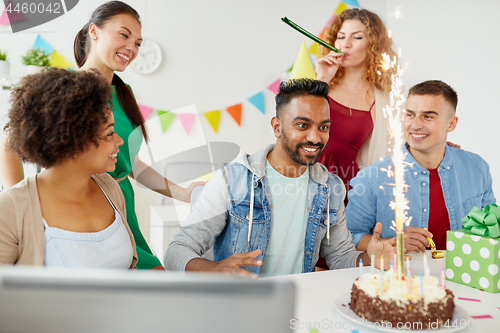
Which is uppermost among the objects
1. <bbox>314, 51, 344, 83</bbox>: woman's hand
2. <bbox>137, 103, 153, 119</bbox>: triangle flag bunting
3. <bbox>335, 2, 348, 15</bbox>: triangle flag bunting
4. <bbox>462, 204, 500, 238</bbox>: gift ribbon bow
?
<bbox>335, 2, 348, 15</bbox>: triangle flag bunting

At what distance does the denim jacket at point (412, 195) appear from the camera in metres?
1.64

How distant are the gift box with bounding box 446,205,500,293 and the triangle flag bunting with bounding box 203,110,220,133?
1.95 metres

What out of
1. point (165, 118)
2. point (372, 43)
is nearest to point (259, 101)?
point (165, 118)

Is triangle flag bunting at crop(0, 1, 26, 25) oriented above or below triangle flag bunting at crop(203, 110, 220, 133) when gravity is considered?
above

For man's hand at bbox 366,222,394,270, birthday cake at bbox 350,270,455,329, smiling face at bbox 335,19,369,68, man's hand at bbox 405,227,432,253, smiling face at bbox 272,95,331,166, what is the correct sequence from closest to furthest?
birthday cake at bbox 350,270,455,329 < man's hand at bbox 366,222,394,270 < man's hand at bbox 405,227,432,253 < smiling face at bbox 272,95,331,166 < smiling face at bbox 335,19,369,68

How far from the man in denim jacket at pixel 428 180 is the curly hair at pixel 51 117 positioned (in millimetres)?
1107

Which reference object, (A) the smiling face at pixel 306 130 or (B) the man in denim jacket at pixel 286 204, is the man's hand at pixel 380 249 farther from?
(A) the smiling face at pixel 306 130

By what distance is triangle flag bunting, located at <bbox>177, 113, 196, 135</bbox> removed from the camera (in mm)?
2650

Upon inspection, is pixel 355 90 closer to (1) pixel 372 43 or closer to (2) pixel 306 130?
(1) pixel 372 43

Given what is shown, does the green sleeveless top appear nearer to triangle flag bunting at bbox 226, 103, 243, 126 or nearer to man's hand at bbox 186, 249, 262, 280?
man's hand at bbox 186, 249, 262, 280

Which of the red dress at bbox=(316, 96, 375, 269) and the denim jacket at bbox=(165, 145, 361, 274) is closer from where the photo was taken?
the denim jacket at bbox=(165, 145, 361, 274)

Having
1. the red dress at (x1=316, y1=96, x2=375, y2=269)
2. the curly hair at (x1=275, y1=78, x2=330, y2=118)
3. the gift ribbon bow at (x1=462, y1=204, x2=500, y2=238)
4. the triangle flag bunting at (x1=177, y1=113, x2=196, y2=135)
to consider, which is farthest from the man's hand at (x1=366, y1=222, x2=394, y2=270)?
the triangle flag bunting at (x1=177, y1=113, x2=196, y2=135)

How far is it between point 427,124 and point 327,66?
2.22ft

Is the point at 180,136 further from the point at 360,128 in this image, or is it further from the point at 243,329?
the point at 243,329
